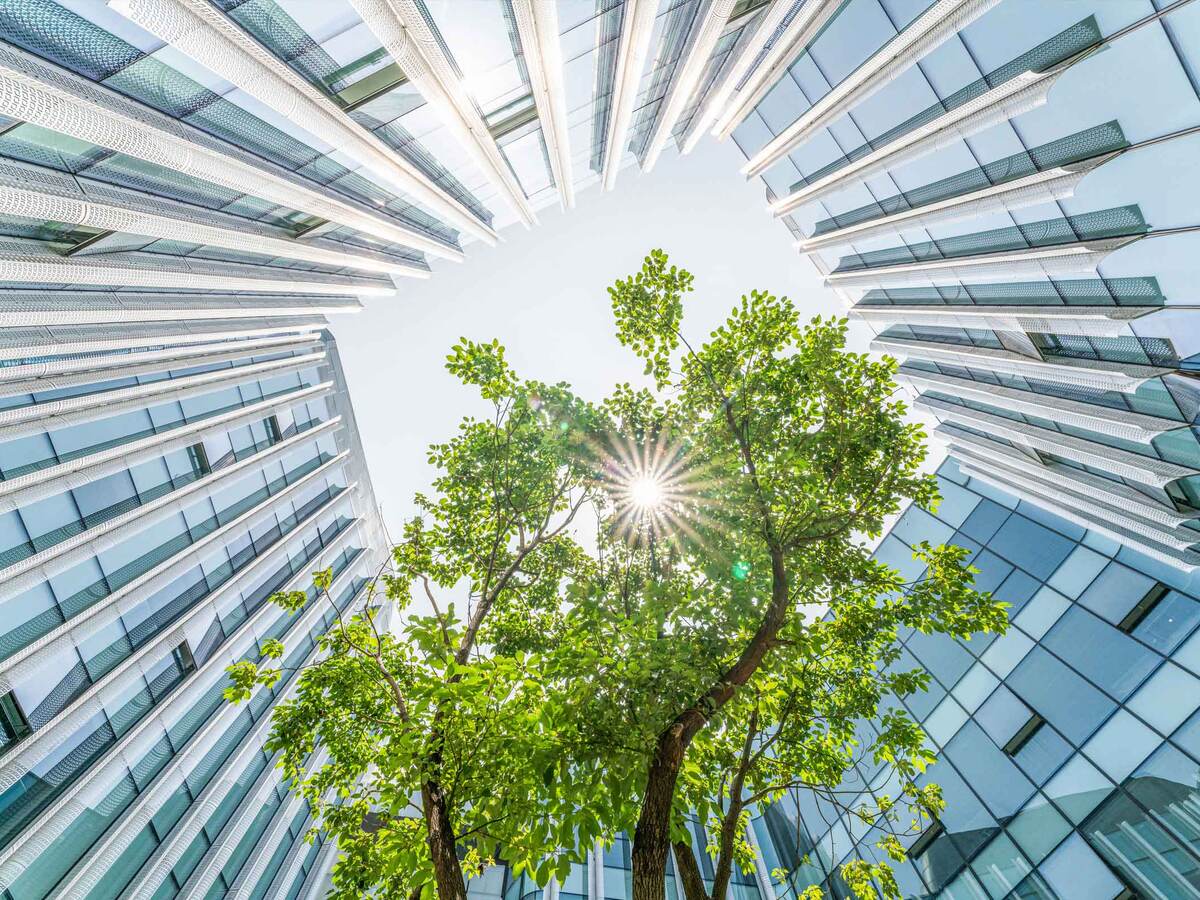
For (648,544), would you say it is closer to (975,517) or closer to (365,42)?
(365,42)

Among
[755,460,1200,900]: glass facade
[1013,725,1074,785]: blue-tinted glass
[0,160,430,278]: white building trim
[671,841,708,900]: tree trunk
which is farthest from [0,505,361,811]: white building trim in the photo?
[1013,725,1074,785]: blue-tinted glass

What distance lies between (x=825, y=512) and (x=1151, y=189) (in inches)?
419

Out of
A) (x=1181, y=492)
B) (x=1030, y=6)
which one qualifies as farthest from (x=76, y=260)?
(x=1181, y=492)

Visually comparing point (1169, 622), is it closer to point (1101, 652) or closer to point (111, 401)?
point (1101, 652)

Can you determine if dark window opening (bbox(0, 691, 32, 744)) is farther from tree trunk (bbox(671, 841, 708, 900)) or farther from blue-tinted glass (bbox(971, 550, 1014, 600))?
blue-tinted glass (bbox(971, 550, 1014, 600))

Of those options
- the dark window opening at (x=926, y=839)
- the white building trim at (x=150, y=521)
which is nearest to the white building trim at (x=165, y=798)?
the white building trim at (x=150, y=521)

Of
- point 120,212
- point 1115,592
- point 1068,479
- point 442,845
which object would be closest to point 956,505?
point 1068,479

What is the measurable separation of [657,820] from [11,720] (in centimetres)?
1886

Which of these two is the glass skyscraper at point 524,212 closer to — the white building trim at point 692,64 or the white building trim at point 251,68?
the white building trim at point 251,68

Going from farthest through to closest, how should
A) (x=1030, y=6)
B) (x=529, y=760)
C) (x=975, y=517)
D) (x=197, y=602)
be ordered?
(x=975, y=517), (x=197, y=602), (x=1030, y=6), (x=529, y=760)

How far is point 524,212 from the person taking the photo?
25.8m

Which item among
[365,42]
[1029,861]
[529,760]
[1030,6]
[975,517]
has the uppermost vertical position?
[365,42]

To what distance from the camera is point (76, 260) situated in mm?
12109

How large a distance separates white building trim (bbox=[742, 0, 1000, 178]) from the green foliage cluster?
34.3 ft
